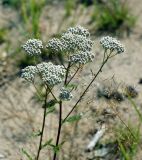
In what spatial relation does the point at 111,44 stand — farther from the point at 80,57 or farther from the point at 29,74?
the point at 29,74

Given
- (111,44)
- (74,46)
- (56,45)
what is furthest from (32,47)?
(111,44)

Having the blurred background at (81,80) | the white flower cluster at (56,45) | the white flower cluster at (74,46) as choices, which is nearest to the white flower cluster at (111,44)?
the white flower cluster at (74,46)

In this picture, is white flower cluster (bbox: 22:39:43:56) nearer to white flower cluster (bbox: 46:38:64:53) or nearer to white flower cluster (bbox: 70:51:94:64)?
white flower cluster (bbox: 46:38:64:53)

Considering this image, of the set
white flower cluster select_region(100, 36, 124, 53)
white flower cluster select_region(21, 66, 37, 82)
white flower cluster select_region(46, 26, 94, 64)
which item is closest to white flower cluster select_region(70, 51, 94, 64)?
white flower cluster select_region(46, 26, 94, 64)

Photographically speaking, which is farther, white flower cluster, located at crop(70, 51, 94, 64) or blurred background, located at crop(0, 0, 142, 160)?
blurred background, located at crop(0, 0, 142, 160)

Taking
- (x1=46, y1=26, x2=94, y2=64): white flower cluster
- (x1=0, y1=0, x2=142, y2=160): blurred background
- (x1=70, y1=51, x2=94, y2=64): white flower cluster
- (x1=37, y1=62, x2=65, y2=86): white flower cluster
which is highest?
(x1=0, y1=0, x2=142, y2=160): blurred background

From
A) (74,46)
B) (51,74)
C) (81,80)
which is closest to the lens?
(51,74)

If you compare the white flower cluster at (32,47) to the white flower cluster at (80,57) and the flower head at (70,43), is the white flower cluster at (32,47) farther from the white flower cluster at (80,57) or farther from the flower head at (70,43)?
the white flower cluster at (80,57)

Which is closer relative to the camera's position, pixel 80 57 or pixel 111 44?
pixel 80 57
